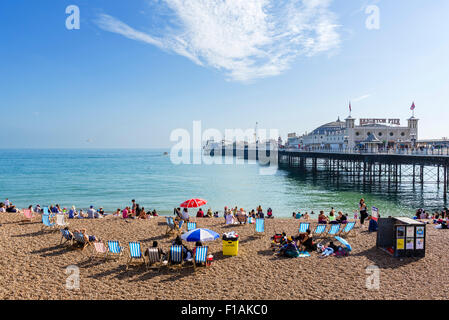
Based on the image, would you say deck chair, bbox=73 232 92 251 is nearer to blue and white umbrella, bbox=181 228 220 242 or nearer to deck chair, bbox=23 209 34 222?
blue and white umbrella, bbox=181 228 220 242

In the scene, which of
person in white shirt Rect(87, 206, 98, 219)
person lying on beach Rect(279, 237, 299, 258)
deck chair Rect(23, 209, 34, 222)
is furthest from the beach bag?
deck chair Rect(23, 209, 34, 222)

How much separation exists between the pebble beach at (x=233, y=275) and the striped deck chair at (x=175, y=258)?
15 cm

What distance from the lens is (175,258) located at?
6.67 meters

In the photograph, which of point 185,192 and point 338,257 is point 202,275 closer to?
point 338,257

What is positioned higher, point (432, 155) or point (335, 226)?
point (432, 155)

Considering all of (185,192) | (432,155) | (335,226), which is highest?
(432,155)

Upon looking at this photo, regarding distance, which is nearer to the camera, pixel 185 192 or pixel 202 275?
pixel 202 275

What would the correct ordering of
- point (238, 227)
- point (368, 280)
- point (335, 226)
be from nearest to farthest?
point (368, 280) < point (335, 226) < point (238, 227)

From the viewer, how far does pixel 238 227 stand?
35.5 ft

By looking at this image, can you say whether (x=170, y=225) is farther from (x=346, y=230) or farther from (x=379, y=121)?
(x=379, y=121)
